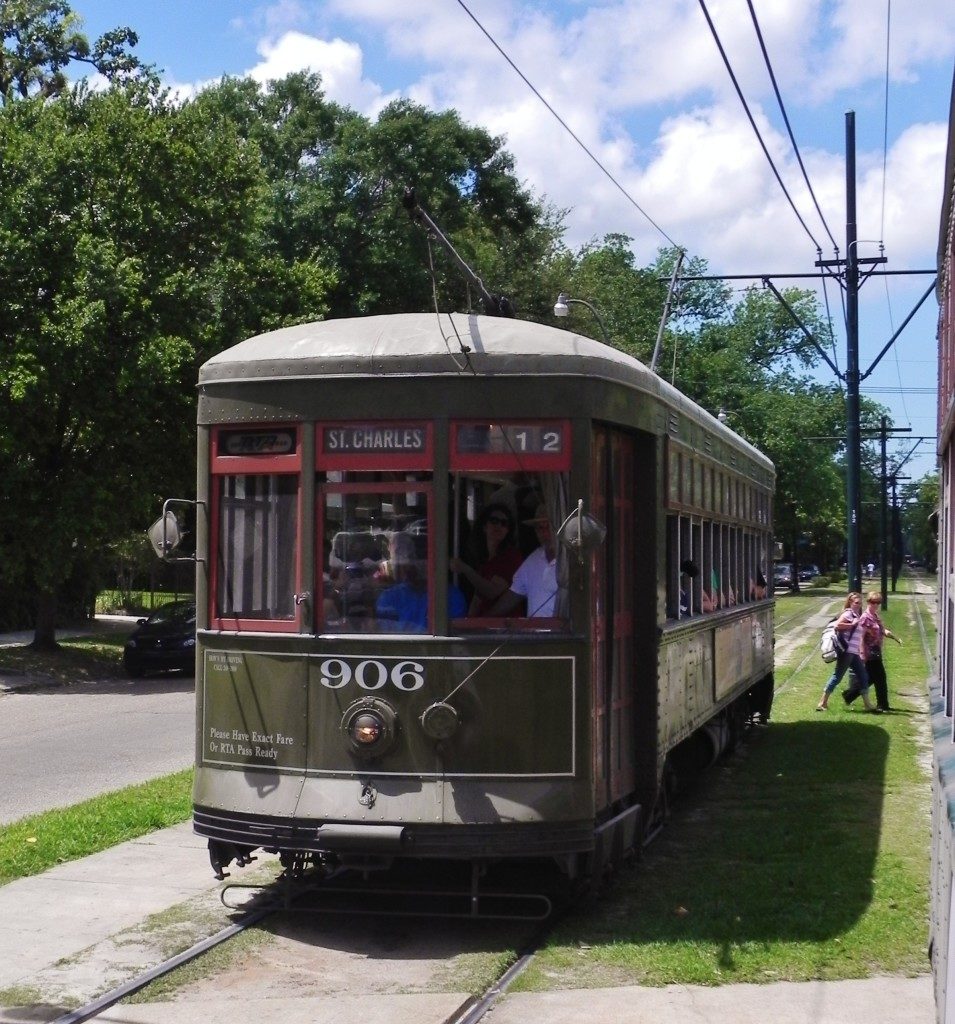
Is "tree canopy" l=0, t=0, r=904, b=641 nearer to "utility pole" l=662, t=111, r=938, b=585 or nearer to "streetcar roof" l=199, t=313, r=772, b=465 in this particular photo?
"utility pole" l=662, t=111, r=938, b=585

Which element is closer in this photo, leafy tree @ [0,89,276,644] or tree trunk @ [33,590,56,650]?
leafy tree @ [0,89,276,644]

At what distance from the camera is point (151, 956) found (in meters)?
7.28

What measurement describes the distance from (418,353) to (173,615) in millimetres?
20678

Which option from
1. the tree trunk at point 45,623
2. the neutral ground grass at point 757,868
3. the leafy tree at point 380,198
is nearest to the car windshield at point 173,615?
the tree trunk at point 45,623

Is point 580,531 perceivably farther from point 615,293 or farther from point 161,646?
point 615,293

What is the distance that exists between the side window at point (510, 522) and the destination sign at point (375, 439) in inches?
7.5

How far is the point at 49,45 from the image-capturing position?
41188mm

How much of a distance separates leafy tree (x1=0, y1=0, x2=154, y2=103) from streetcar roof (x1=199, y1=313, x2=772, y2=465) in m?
35.1

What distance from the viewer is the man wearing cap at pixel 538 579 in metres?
7.79

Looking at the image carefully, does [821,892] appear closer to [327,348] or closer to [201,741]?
[201,741]

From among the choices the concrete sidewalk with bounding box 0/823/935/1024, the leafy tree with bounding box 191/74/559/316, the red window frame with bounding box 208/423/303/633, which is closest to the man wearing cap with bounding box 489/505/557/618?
the red window frame with bounding box 208/423/303/633

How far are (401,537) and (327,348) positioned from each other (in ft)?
3.58

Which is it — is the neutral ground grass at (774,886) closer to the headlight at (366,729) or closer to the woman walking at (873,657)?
the headlight at (366,729)

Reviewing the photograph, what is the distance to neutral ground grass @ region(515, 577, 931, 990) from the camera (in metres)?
7.11
